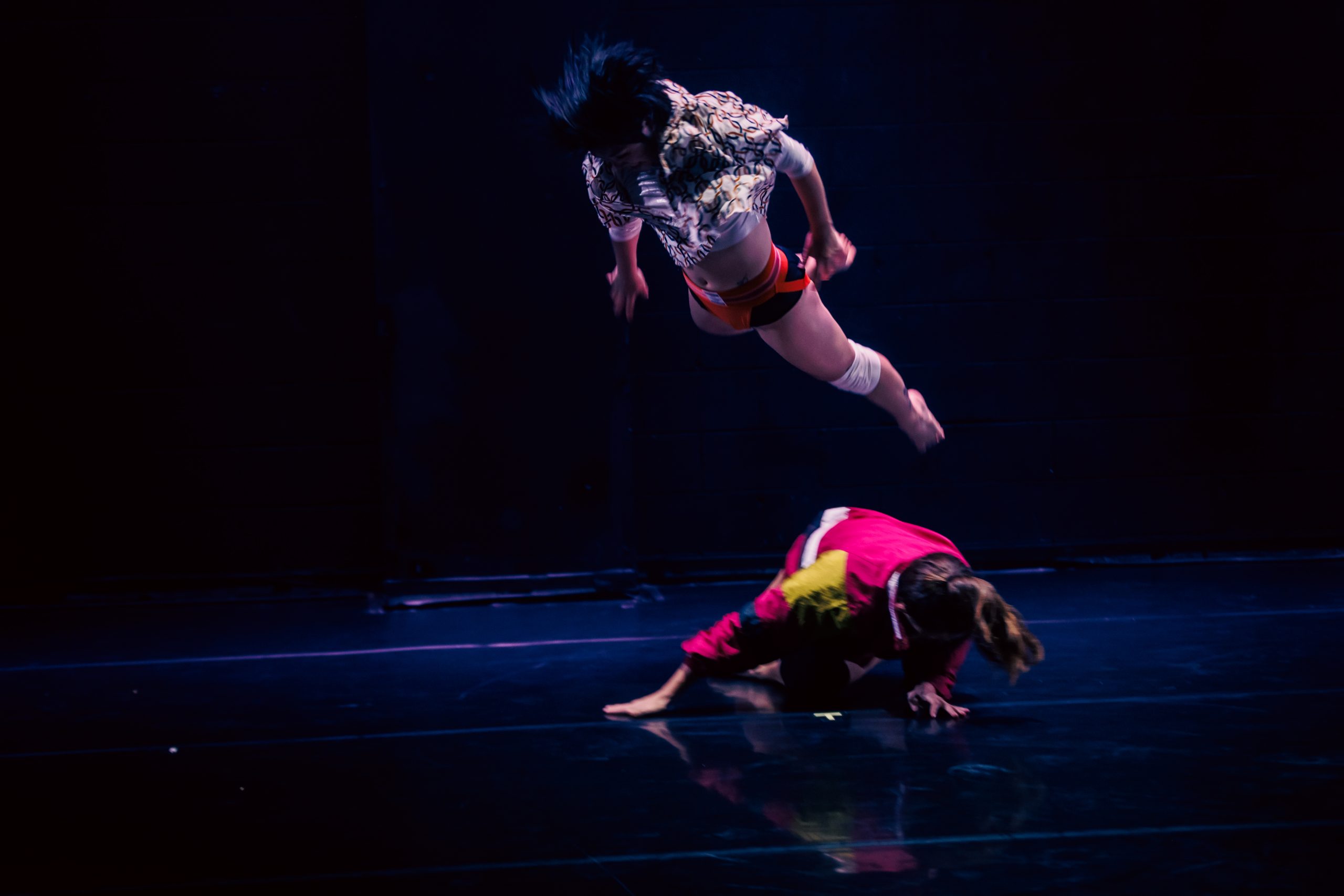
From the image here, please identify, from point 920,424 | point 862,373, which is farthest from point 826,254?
point 920,424

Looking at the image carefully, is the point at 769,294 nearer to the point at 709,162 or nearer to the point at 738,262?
Answer: the point at 738,262

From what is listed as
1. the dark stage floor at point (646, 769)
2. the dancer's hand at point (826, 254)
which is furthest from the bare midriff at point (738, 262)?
the dark stage floor at point (646, 769)

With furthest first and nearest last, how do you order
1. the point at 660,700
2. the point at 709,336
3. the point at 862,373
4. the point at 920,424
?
the point at 709,336
the point at 920,424
the point at 862,373
the point at 660,700

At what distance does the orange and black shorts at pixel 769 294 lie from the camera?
9.53ft

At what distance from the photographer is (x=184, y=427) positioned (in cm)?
475

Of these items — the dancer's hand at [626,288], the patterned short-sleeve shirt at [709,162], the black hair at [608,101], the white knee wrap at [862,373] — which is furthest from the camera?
the white knee wrap at [862,373]

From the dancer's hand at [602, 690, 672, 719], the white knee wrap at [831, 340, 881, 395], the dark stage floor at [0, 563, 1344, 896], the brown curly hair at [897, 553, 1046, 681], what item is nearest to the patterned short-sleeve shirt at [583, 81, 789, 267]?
the white knee wrap at [831, 340, 881, 395]

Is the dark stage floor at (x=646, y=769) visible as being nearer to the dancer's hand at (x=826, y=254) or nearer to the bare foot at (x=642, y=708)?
the bare foot at (x=642, y=708)

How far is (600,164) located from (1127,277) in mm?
2977

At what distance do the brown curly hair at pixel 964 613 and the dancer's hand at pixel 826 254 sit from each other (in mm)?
735

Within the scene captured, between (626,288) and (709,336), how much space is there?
180cm

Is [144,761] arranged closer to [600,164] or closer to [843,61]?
[600,164]

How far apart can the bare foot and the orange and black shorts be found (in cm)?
95

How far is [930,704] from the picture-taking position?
2830 millimetres
